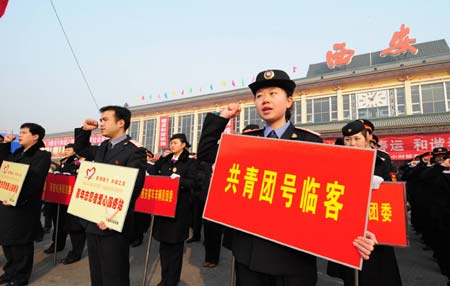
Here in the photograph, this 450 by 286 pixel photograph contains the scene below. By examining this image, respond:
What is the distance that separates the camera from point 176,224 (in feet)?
11.3

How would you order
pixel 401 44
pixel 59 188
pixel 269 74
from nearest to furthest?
pixel 269 74 → pixel 59 188 → pixel 401 44

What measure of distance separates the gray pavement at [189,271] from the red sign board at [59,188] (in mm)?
965

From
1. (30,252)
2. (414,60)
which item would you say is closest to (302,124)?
(414,60)

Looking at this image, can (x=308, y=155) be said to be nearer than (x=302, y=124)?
Yes

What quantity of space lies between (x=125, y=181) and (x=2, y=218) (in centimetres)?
222

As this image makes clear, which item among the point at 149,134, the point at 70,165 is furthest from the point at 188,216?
the point at 149,134

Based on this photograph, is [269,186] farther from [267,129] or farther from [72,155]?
[72,155]

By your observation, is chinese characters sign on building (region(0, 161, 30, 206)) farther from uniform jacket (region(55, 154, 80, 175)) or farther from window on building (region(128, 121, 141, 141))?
window on building (region(128, 121, 141, 141))

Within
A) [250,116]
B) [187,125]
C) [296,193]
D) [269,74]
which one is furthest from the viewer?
[187,125]

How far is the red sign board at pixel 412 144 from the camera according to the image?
51.5ft

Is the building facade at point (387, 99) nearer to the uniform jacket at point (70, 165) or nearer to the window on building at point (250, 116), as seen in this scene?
the window on building at point (250, 116)

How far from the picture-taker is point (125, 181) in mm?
2242

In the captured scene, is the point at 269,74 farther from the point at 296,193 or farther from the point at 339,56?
the point at 339,56

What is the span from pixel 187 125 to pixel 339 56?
16.7 meters
